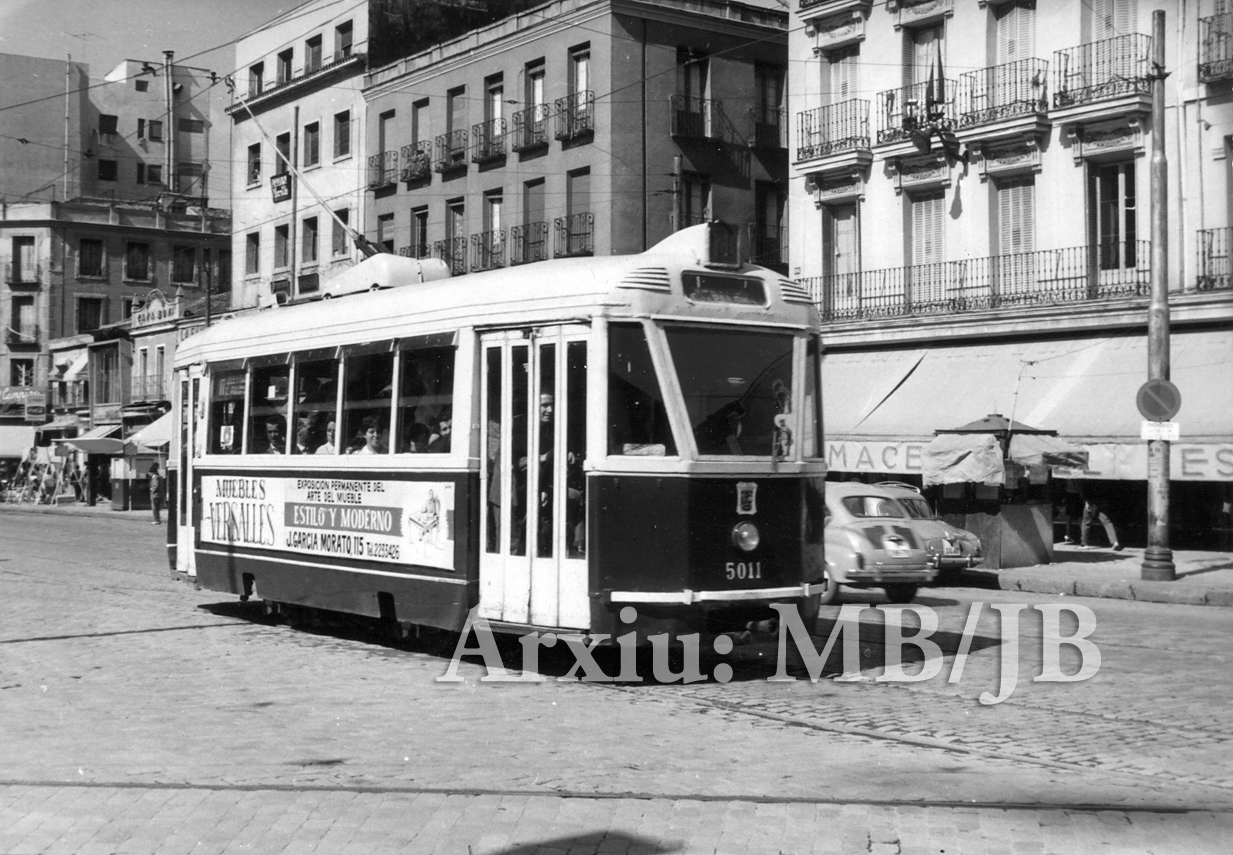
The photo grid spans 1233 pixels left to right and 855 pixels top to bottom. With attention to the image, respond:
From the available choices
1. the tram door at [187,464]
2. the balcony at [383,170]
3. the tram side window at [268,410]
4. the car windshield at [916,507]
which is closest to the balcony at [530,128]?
the balcony at [383,170]

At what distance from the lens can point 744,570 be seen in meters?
10.6

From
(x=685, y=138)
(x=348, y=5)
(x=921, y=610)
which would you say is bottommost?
(x=921, y=610)

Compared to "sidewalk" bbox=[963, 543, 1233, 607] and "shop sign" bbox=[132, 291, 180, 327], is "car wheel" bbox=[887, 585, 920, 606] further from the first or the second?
"shop sign" bbox=[132, 291, 180, 327]

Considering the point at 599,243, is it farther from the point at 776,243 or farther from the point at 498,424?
the point at 498,424

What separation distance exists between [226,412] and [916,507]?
387 inches

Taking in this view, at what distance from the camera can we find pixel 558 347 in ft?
34.9

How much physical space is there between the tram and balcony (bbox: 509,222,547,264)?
2583 centimetres

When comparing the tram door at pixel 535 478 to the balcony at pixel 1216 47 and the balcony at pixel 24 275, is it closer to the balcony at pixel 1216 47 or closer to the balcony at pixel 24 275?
the balcony at pixel 1216 47

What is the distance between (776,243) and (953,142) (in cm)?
1048

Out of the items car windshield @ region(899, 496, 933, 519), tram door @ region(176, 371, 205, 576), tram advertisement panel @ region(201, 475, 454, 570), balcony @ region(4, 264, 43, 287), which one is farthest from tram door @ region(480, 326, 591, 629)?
balcony @ region(4, 264, 43, 287)

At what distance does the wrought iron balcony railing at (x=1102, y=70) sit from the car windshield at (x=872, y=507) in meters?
11.5

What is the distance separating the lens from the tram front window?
10.4 metres

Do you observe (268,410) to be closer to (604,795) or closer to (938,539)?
(604,795)

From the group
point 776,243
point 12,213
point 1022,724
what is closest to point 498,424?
point 1022,724
